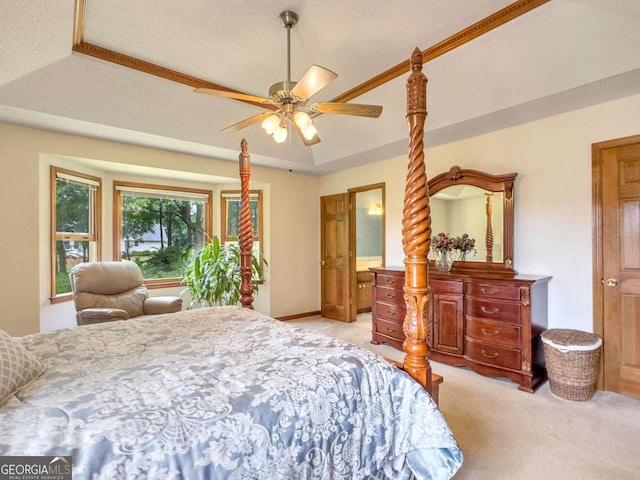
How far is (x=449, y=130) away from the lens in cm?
342

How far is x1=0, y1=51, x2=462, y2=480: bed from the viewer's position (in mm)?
915

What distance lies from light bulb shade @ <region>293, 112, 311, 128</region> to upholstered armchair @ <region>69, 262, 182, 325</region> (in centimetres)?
247

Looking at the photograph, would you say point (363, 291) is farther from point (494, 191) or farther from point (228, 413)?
point (228, 413)

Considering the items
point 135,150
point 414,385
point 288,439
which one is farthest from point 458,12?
point 135,150

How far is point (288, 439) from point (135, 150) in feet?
12.8

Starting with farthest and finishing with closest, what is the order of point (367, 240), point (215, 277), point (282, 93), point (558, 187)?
point (367, 240) → point (215, 277) → point (558, 187) → point (282, 93)

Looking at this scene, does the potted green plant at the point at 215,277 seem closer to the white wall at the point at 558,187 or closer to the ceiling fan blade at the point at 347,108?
the ceiling fan blade at the point at 347,108

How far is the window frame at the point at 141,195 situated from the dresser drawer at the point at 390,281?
2.89m

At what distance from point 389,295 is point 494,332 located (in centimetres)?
122

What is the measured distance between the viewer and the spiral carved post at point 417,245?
5.02 ft

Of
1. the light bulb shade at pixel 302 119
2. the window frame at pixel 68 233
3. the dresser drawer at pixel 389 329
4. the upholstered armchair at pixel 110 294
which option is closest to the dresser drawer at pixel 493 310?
the dresser drawer at pixel 389 329

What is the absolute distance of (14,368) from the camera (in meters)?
1.21

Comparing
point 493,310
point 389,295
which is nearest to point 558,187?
point 493,310

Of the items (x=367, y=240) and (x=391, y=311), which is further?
(x=367, y=240)
